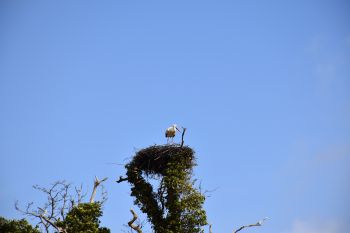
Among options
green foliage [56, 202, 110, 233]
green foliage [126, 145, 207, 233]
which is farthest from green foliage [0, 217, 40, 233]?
green foliage [126, 145, 207, 233]

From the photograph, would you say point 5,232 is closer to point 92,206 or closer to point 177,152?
point 92,206

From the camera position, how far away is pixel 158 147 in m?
15.7

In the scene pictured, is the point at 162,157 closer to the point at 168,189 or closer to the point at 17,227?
the point at 168,189

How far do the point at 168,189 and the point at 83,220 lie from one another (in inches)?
117

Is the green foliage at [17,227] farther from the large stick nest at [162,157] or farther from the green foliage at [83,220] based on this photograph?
the large stick nest at [162,157]

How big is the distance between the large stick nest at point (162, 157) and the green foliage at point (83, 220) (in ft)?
7.10

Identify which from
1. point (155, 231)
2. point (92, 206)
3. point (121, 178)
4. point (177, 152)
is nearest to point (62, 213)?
point (92, 206)

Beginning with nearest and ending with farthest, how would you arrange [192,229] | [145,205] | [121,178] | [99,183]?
[192,229], [145,205], [121,178], [99,183]

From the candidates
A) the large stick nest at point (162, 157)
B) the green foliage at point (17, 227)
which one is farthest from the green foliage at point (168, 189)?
the green foliage at point (17, 227)

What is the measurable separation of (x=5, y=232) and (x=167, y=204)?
600 cm

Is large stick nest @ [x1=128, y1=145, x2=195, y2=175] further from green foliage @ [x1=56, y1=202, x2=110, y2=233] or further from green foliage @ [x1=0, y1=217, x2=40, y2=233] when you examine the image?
green foliage @ [x1=0, y1=217, x2=40, y2=233]

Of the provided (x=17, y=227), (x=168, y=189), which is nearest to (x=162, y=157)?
(x=168, y=189)

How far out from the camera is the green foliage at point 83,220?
15.0 m

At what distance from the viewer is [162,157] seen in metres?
15.7
